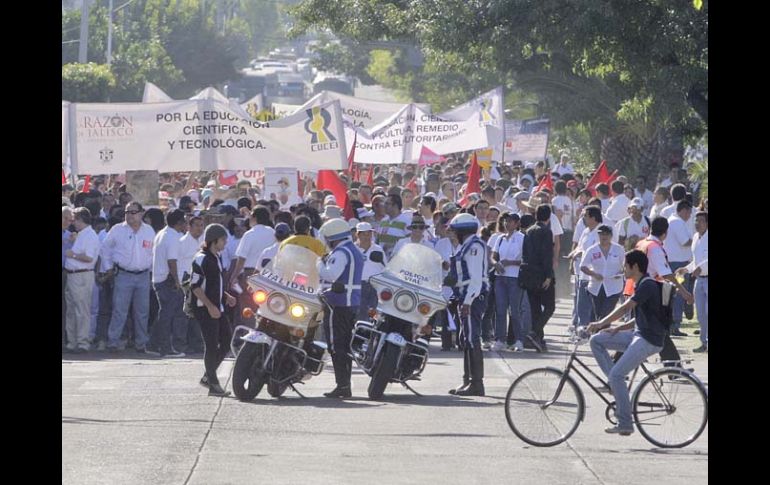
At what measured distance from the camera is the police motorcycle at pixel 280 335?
14.2 m

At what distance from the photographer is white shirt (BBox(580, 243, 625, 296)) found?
18.1 metres

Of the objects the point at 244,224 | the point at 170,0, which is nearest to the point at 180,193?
the point at 244,224

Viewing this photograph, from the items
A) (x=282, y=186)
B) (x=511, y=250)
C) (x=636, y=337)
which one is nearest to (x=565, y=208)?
(x=282, y=186)

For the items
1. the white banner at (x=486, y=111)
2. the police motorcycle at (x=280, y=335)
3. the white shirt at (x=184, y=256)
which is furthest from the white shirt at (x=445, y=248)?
the white banner at (x=486, y=111)

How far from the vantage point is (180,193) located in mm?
27406

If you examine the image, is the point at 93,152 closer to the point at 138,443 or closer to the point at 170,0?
the point at 138,443

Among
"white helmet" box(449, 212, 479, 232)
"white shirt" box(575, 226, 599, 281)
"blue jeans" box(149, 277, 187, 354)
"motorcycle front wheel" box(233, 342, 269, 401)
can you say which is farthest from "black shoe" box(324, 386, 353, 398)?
"white shirt" box(575, 226, 599, 281)

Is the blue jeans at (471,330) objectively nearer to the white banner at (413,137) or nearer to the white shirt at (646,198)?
the white banner at (413,137)

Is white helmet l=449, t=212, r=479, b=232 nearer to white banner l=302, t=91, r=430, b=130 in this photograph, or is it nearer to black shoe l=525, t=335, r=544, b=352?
black shoe l=525, t=335, r=544, b=352

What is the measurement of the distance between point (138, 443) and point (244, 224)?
760 cm

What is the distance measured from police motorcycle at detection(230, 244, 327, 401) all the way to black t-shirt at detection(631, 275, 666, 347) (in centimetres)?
321

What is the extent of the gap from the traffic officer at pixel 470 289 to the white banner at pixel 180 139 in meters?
7.70

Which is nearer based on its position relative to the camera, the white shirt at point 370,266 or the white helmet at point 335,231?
the white helmet at point 335,231

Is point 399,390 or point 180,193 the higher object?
point 180,193
